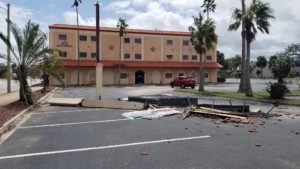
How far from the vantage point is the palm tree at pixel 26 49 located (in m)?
18.9

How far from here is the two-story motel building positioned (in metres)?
55.4

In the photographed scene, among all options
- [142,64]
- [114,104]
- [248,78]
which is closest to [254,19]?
[248,78]

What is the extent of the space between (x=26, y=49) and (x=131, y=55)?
133 feet

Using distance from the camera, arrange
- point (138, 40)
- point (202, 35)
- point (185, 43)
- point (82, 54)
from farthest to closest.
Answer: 1. point (185, 43)
2. point (138, 40)
3. point (82, 54)
4. point (202, 35)

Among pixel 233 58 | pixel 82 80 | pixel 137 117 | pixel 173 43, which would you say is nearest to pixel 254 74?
pixel 233 58

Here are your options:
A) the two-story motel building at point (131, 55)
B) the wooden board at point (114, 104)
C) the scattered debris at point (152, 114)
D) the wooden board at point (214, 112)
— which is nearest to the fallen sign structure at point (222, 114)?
the wooden board at point (214, 112)

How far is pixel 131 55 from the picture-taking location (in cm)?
5931

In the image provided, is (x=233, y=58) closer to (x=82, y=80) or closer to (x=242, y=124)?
(x=82, y=80)

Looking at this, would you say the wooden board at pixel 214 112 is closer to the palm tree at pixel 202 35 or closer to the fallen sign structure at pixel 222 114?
the fallen sign structure at pixel 222 114

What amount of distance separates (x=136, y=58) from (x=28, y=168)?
53502 millimetres

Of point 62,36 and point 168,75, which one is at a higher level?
point 62,36

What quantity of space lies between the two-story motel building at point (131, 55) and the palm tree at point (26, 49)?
34.8m

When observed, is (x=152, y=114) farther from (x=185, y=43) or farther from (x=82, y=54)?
(x=185, y=43)

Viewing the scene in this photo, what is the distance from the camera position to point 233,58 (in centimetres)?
13625
